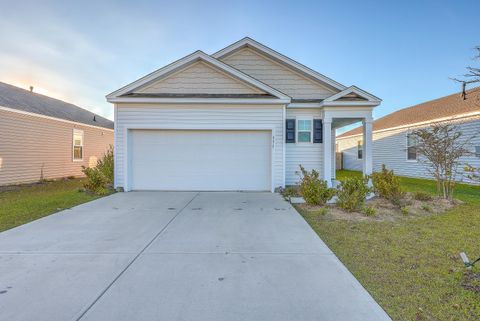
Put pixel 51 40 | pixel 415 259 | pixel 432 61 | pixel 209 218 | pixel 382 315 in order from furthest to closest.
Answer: pixel 432 61
pixel 51 40
pixel 209 218
pixel 415 259
pixel 382 315

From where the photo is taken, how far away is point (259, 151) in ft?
31.4

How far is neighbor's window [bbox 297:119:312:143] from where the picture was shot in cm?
1000

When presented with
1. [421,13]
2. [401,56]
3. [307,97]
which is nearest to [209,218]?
[307,97]

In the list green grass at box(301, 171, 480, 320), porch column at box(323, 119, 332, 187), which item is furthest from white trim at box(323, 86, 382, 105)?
green grass at box(301, 171, 480, 320)

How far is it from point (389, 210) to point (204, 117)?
658 cm

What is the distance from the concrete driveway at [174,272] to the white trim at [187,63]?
5.17 meters

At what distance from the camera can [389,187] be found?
24.0ft

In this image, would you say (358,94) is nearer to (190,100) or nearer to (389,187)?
(389,187)

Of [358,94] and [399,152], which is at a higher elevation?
[358,94]

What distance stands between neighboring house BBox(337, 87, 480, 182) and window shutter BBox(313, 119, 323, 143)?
3.72 meters

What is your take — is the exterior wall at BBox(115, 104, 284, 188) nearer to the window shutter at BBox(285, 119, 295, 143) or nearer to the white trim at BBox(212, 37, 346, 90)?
the window shutter at BBox(285, 119, 295, 143)

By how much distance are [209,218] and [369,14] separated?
1143cm

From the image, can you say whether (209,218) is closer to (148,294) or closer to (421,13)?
(148,294)

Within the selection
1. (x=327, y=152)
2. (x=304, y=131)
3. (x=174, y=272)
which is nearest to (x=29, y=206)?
(x=174, y=272)
